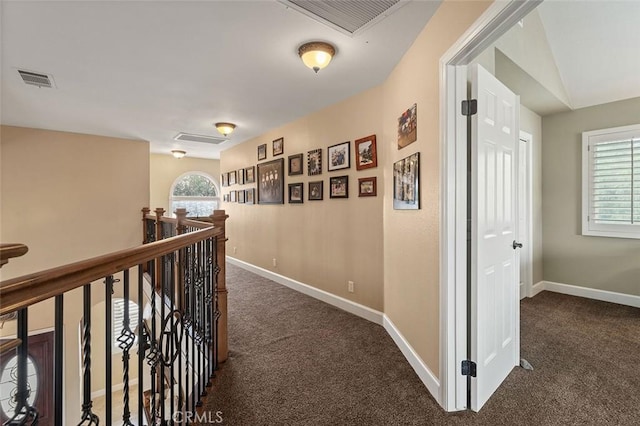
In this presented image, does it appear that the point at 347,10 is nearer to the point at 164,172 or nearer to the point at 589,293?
the point at 589,293

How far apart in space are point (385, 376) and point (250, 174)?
423 cm

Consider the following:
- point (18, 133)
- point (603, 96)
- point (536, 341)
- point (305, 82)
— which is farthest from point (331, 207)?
point (18, 133)

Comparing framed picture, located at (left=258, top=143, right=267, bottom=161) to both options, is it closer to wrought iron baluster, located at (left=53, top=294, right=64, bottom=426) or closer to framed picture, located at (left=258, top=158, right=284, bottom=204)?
framed picture, located at (left=258, top=158, right=284, bottom=204)

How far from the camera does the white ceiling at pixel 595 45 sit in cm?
254

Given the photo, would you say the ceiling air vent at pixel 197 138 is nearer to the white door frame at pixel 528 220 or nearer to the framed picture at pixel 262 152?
the framed picture at pixel 262 152

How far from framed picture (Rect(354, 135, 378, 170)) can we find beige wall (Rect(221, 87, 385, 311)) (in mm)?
63

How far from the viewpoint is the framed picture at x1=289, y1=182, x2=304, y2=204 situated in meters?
4.18

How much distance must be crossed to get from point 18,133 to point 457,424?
652 cm

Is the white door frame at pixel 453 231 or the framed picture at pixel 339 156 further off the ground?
the framed picture at pixel 339 156

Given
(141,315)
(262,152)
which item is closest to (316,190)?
(262,152)

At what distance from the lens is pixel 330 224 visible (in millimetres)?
3703

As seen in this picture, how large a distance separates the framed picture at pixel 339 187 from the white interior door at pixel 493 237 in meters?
1.71

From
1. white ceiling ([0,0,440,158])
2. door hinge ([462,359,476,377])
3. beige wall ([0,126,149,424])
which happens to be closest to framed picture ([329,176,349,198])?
white ceiling ([0,0,440,158])

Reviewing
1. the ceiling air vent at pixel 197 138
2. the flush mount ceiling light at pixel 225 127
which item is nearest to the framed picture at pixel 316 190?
the flush mount ceiling light at pixel 225 127
